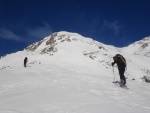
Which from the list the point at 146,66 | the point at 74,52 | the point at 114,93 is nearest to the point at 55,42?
the point at 74,52

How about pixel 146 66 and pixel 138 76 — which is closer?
pixel 138 76

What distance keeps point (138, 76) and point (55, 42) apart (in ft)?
85.8

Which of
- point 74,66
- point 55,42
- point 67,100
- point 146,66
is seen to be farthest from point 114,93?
point 55,42

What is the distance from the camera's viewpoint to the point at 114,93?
1216cm

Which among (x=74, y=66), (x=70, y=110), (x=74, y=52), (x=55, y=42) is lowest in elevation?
(x=70, y=110)

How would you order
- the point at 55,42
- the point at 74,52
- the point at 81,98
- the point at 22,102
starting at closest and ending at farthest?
the point at 22,102, the point at 81,98, the point at 74,52, the point at 55,42

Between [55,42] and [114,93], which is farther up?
[55,42]

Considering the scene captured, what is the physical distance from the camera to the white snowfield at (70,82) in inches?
345

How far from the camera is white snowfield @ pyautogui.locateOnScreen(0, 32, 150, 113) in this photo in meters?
8.77

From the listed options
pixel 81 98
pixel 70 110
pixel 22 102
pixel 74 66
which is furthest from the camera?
pixel 74 66

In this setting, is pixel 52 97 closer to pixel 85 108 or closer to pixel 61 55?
pixel 85 108

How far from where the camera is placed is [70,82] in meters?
15.9

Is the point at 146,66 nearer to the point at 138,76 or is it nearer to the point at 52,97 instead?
the point at 138,76

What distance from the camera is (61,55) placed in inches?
1976
